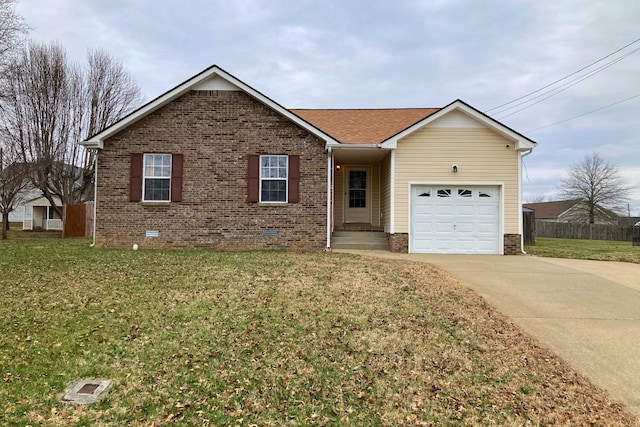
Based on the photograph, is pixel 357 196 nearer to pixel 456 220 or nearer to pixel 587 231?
pixel 456 220

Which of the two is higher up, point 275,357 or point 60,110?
point 60,110

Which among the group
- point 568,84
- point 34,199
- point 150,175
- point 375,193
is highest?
point 568,84

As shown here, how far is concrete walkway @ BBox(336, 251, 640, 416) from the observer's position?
3.88 meters

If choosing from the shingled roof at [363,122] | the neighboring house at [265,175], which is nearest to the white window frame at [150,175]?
the neighboring house at [265,175]

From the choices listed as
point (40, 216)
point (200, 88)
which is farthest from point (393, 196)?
point (40, 216)

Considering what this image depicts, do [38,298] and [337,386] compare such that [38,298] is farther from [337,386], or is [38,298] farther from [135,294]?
[337,386]

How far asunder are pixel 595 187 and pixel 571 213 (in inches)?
200

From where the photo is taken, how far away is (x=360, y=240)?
43.1ft

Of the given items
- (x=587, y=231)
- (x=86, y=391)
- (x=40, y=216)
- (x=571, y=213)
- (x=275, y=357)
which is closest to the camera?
(x=86, y=391)

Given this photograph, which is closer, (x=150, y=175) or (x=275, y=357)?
(x=275, y=357)

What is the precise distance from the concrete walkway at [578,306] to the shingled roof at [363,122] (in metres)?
5.35

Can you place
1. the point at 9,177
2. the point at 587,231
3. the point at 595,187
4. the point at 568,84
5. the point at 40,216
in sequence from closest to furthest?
the point at 9,177
the point at 568,84
the point at 587,231
the point at 40,216
the point at 595,187

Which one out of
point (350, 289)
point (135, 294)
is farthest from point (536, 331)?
point (135, 294)

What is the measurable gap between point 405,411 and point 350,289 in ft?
11.6
